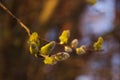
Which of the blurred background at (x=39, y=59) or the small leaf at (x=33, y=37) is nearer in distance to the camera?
the small leaf at (x=33, y=37)

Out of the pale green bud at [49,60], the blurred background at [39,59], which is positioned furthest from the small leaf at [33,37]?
the blurred background at [39,59]

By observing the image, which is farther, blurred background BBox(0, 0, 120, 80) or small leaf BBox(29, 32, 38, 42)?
blurred background BBox(0, 0, 120, 80)

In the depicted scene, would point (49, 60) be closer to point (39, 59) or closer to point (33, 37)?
point (33, 37)

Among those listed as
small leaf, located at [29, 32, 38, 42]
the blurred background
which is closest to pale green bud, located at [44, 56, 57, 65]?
small leaf, located at [29, 32, 38, 42]

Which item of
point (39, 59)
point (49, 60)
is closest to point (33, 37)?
point (49, 60)

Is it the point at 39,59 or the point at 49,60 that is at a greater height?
the point at 39,59

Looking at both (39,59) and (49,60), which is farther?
(39,59)

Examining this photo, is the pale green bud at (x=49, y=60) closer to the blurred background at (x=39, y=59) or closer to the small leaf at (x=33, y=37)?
the small leaf at (x=33, y=37)

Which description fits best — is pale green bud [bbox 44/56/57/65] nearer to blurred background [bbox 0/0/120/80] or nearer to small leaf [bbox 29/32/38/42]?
small leaf [bbox 29/32/38/42]

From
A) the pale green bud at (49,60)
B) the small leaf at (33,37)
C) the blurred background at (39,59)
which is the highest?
the blurred background at (39,59)

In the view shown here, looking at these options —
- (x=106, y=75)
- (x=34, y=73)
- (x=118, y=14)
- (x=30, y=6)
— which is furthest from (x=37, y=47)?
(x=118, y=14)

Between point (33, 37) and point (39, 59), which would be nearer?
point (33, 37)

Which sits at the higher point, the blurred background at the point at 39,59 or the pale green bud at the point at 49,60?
the blurred background at the point at 39,59
